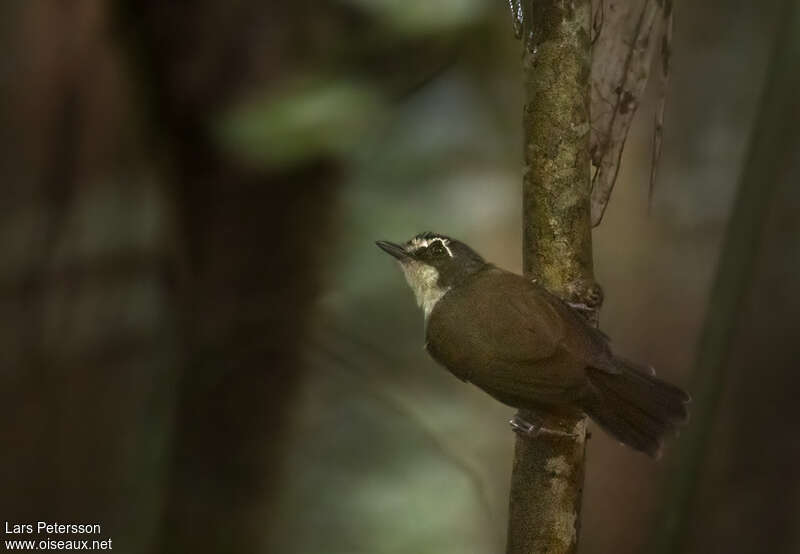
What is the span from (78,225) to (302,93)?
37cm

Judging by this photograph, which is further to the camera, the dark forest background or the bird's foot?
the dark forest background

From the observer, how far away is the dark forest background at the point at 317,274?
1199 millimetres

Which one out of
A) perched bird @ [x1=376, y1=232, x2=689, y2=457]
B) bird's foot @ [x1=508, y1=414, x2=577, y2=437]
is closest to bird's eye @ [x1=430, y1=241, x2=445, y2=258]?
perched bird @ [x1=376, y1=232, x2=689, y2=457]

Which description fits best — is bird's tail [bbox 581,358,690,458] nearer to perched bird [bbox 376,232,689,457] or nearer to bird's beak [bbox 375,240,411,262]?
perched bird [bbox 376,232,689,457]

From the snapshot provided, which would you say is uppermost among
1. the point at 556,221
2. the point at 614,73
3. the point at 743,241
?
the point at 614,73

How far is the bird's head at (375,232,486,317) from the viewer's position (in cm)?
119

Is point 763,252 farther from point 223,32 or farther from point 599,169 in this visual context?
point 223,32

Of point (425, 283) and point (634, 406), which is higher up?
point (425, 283)

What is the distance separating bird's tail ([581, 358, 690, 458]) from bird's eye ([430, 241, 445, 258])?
25 centimetres

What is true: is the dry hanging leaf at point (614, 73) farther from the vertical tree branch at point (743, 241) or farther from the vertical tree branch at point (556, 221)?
the vertical tree branch at point (743, 241)

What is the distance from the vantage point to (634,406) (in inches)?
41.8

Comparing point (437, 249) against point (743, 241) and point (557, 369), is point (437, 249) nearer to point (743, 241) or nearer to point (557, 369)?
point (557, 369)

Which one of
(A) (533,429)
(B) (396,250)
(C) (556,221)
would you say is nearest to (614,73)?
(C) (556,221)

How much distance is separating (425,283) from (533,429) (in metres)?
0.27
